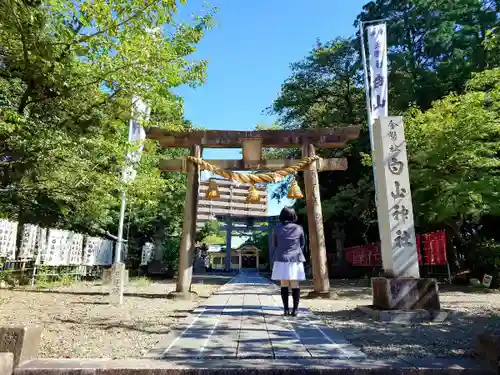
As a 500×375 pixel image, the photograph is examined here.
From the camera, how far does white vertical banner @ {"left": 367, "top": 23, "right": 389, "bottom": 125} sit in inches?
497

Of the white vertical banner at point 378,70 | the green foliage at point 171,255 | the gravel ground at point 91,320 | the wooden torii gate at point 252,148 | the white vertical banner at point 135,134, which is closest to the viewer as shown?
the gravel ground at point 91,320

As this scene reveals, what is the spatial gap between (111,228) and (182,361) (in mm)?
18466

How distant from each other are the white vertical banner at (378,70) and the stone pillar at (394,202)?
19.2 feet

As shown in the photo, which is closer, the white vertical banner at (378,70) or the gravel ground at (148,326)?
the gravel ground at (148,326)

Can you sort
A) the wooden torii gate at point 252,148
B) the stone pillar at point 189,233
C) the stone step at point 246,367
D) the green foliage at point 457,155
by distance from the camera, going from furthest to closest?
1. the green foliage at point 457,155
2. the wooden torii gate at point 252,148
3. the stone pillar at point 189,233
4. the stone step at point 246,367

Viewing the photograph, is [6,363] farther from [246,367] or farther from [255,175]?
[255,175]

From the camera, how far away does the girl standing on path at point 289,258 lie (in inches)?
251

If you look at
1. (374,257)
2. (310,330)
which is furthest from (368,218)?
(310,330)

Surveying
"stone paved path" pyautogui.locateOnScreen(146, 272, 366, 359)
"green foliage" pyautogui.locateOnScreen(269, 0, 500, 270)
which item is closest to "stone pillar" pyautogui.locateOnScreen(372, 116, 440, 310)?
"stone paved path" pyautogui.locateOnScreen(146, 272, 366, 359)

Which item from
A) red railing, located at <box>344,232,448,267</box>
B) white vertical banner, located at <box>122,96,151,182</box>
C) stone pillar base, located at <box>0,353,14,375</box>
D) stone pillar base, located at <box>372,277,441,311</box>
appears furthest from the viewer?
red railing, located at <box>344,232,448,267</box>

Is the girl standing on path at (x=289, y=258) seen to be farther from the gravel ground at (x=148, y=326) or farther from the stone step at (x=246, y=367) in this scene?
the stone step at (x=246, y=367)

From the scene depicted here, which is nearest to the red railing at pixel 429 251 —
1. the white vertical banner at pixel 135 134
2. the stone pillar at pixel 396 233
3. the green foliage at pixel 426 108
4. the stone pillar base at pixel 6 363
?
the green foliage at pixel 426 108

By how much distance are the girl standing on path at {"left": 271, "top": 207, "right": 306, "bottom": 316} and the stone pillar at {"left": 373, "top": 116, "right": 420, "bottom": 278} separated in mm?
1594

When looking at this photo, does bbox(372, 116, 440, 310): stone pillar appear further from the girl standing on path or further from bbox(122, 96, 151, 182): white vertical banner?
bbox(122, 96, 151, 182): white vertical banner
